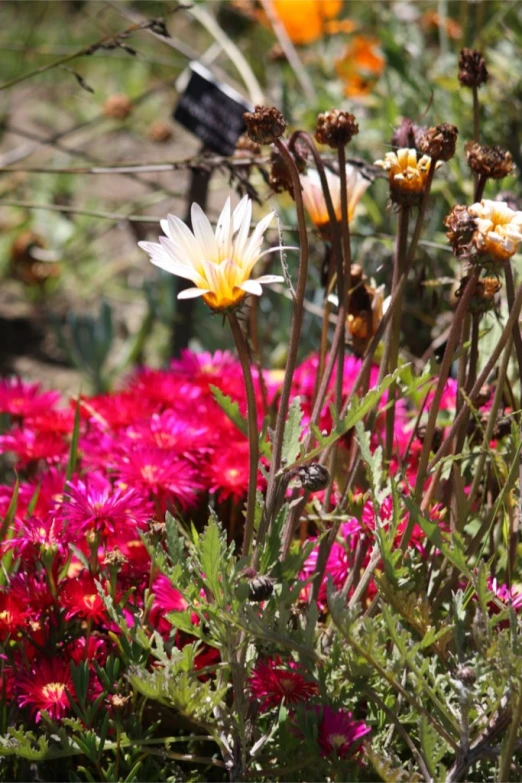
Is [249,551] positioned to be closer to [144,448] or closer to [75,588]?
[75,588]

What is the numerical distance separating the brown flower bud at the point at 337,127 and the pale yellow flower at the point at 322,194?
0.15m

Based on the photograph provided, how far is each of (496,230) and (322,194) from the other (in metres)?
0.33

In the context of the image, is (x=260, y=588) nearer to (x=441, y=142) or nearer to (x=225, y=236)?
(x=225, y=236)

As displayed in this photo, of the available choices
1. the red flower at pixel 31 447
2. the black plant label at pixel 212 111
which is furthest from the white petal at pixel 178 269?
the black plant label at pixel 212 111

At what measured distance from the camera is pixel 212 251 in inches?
31.8

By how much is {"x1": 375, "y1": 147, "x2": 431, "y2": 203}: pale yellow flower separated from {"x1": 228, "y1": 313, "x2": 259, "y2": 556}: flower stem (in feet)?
0.70

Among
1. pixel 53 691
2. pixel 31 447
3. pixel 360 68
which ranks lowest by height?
pixel 53 691

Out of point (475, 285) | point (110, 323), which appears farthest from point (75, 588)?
point (110, 323)

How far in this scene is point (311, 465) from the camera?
30.7 inches

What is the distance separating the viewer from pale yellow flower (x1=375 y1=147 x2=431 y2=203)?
2.86 ft

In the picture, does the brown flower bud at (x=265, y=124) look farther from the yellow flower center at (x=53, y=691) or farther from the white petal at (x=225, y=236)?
the yellow flower center at (x=53, y=691)

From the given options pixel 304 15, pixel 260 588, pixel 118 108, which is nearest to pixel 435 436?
pixel 260 588

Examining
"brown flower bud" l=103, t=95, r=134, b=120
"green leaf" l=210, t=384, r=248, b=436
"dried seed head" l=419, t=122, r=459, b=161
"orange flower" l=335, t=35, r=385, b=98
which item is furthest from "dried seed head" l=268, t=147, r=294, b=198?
"brown flower bud" l=103, t=95, r=134, b=120

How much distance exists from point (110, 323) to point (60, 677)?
1.48 m
